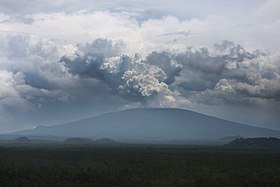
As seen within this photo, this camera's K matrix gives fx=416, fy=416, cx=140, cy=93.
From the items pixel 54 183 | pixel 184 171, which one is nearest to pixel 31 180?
pixel 54 183

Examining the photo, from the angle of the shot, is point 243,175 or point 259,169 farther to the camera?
point 259,169

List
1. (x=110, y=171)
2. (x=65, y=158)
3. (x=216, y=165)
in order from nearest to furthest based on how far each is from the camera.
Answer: (x=110, y=171)
(x=216, y=165)
(x=65, y=158)

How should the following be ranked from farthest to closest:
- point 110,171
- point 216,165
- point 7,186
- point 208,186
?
1. point 216,165
2. point 110,171
3. point 208,186
4. point 7,186

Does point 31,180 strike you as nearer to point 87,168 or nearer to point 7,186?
point 7,186

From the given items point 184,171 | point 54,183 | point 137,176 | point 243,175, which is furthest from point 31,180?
point 243,175

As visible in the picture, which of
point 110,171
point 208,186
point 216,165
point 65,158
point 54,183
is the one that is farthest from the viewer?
point 65,158

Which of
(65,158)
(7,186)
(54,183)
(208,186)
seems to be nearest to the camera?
(7,186)

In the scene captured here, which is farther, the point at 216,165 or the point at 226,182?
the point at 216,165

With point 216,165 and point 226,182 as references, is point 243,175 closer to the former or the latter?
point 226,182
